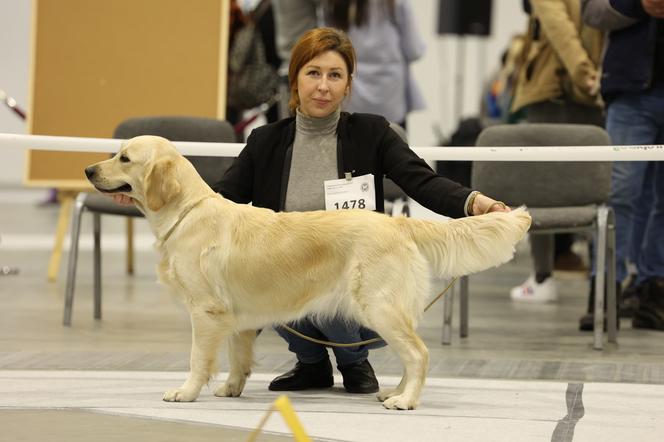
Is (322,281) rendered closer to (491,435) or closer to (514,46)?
(491,435)

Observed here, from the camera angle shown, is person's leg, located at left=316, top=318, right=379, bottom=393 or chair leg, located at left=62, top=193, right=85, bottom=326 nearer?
person's leg, located at left=316, top=318, right=379, bottom=393

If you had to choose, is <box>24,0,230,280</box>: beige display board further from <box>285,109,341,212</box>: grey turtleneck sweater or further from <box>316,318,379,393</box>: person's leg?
<box>316,318,379,393</box>: person's leg

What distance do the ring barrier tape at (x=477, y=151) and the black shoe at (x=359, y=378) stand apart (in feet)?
3.29

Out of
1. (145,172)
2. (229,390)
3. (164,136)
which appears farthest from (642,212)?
(145,172)

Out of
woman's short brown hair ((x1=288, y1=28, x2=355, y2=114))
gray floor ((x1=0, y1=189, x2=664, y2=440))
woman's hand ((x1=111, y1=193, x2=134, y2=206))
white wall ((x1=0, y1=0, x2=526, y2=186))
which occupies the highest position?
white wall ((x1=0, y1=0, x2=526, y2=186))

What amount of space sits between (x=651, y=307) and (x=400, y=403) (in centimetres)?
224

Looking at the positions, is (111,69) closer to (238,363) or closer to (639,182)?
(639,182)

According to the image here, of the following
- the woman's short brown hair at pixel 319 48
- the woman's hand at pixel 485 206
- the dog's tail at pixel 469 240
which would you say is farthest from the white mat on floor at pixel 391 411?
the woman's short brown hair at pixel 319 48

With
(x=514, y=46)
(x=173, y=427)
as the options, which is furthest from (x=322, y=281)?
(x=514, y=46)

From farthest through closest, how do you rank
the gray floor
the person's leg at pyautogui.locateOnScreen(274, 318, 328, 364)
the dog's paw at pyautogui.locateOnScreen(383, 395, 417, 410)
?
1. the person's leg at pyautogui.locateOnScreen(274, 318, 328, 364)
2. the dog's paw at pyautogui.locateOnScreen(383, 395, 417, 410)
3. the gray floor

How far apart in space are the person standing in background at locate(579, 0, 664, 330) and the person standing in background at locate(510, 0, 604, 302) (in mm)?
448

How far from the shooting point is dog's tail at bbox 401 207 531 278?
3.27 metres

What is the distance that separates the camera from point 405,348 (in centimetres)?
328

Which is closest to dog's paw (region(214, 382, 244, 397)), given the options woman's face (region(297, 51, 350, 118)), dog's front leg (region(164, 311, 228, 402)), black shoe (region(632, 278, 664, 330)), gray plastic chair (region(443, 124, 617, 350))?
dog's front leg (region(164, 311, 228, 402))
